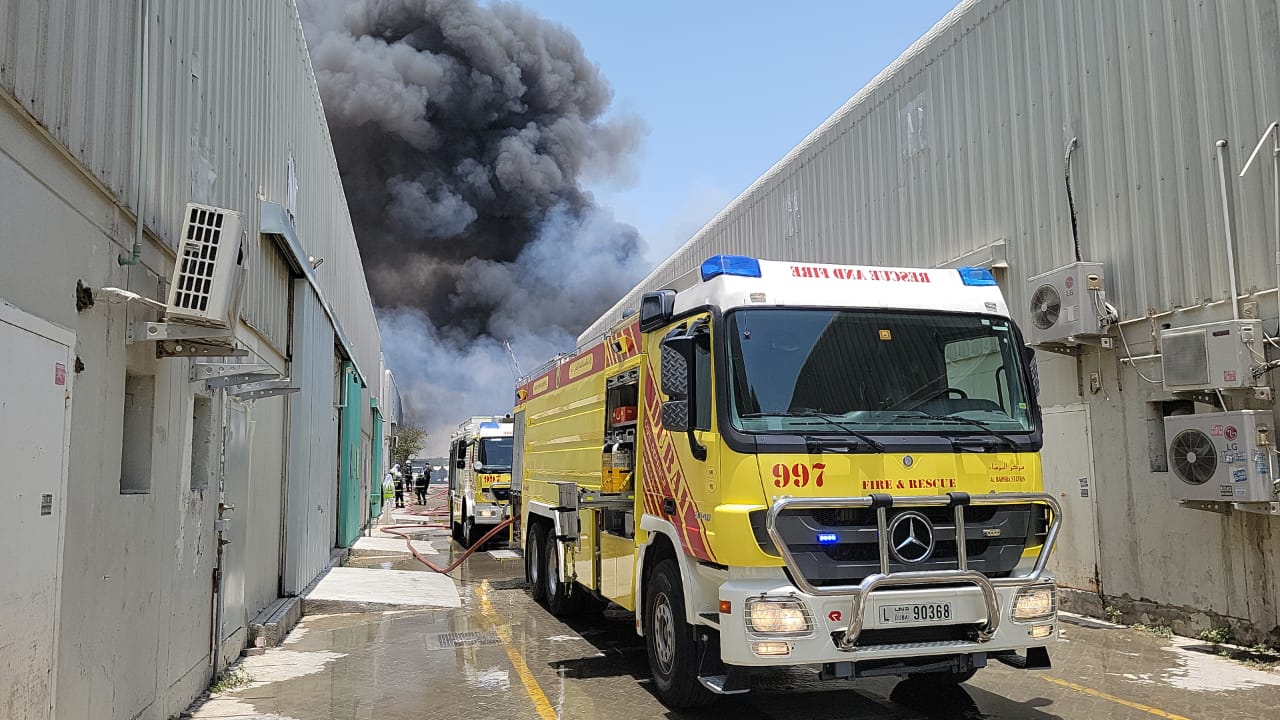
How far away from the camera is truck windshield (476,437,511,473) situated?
19219 mm

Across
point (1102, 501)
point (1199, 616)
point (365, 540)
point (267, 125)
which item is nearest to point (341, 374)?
point (365, 540)

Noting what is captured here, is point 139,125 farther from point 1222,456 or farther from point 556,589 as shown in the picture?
point 1222,456

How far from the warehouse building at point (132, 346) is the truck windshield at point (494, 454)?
9713 millimetres

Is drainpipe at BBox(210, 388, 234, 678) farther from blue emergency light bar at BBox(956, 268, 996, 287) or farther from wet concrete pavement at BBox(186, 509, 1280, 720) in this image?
blue emergency light bar at BBox(956, 268, 996, 287)

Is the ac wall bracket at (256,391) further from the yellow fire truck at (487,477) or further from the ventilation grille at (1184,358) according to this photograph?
the yellow fire truck at (487,477)

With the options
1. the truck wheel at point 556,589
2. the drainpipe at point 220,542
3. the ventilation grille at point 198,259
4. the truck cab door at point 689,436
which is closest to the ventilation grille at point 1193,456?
the truck cab door at point 689,436

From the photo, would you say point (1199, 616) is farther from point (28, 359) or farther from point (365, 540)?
point (365, 540)

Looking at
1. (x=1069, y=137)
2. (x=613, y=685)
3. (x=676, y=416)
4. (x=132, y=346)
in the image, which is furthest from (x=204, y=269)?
(x=1069, y=137)

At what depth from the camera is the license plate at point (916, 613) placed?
515cm

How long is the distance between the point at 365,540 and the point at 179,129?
16.6m

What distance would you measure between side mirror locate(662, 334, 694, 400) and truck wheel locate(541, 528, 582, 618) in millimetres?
4099

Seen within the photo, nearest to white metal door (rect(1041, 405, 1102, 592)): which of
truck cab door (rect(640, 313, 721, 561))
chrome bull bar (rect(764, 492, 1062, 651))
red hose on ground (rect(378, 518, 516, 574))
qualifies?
chrome bull bar (rect(764, 492, 1062, 651))

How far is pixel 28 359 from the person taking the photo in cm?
372

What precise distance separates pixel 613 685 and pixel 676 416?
7.85 feet
